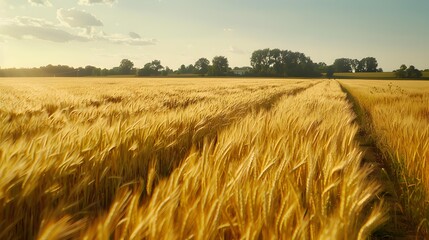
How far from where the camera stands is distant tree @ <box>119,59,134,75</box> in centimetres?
9038

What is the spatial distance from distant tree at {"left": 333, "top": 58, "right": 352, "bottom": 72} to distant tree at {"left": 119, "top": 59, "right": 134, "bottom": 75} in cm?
7199

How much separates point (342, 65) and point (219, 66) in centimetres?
5363

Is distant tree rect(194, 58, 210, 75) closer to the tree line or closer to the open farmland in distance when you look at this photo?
the tree line

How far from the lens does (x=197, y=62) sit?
96.7 m

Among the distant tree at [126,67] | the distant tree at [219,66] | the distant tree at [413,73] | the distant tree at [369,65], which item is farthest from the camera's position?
the distant tree at [369,65]

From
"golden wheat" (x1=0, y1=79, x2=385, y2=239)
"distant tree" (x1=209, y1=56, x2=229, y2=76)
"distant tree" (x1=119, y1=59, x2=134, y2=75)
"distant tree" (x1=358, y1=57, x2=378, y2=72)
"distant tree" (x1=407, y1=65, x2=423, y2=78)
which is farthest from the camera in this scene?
"distant tree" (x1=358, y1=57, x2=378, y2=72)

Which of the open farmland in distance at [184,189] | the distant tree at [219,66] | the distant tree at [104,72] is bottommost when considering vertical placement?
the distant tree at [104,72]

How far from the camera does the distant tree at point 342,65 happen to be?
11119cm

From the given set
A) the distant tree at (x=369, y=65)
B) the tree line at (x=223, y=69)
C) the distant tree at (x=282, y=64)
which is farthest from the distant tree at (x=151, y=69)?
the distant tree at (x=369, y=65)

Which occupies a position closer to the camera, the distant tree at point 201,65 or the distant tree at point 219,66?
the distant tree at point 219,66

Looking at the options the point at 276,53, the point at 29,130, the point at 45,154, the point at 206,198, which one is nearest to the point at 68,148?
the point at 45,154

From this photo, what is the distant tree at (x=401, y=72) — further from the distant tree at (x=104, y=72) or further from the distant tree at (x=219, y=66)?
the distant tree at (x=104, y=72)

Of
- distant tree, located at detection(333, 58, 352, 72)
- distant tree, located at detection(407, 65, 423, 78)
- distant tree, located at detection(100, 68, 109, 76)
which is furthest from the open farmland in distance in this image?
distant tree, located at detection(333, 58, 352, 72)

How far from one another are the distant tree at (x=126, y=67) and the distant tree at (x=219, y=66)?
86.5 ft
